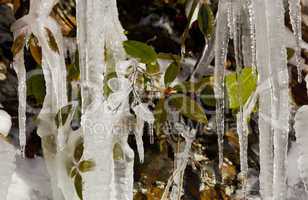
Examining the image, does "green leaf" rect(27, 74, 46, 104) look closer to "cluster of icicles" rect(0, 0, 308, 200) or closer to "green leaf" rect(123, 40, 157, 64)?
"cluster of icicles" rect(0, 0, 308, 200)

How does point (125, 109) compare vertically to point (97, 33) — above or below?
below

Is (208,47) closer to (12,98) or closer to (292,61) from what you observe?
(292,61)

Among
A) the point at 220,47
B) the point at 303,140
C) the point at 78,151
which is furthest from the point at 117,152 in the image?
the point at 303,140

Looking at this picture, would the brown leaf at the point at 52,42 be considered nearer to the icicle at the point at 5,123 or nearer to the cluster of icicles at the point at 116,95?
the cluster of icicles at the point at 116,95

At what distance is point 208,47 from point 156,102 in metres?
0.19

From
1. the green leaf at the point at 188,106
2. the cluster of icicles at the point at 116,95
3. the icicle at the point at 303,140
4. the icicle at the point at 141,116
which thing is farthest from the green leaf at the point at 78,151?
the icicle at the point at 303,140

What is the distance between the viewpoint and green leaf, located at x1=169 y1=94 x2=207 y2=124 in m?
1.21

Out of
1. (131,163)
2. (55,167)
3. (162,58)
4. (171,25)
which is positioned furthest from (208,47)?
(55,167)

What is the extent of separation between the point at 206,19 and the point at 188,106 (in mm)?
203

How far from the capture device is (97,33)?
1014 millimetres

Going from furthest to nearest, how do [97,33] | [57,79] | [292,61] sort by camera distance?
[292,61], [57,79], [97,33]

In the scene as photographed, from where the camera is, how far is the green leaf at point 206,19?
124 centimetres

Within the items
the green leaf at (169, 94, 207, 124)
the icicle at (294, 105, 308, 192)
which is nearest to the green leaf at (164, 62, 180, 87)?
the green leaf at (169, 94, 207, 124)

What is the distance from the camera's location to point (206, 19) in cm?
124
